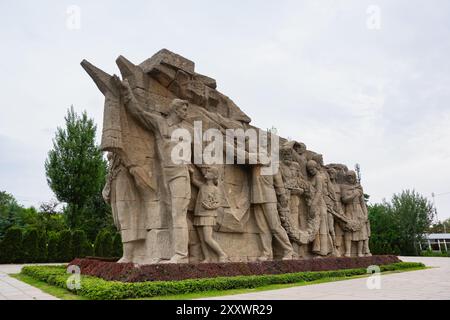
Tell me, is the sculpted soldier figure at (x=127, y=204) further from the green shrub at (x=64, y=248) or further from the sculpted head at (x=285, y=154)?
the green shrub at (x=64, y=248)

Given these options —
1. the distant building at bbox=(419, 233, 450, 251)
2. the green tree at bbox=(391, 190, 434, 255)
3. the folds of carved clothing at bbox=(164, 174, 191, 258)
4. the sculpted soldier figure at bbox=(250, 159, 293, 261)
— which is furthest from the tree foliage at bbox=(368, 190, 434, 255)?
the folds of carved clothing at bbox=(164, 174, 191, 258)

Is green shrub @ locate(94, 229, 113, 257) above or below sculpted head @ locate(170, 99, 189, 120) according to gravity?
below


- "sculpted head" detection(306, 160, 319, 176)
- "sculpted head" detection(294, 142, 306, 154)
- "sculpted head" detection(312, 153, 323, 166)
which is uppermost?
"sculpted head" detection(294, 142, 306, 154)

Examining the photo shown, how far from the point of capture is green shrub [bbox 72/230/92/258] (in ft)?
71.9

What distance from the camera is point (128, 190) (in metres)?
10.4

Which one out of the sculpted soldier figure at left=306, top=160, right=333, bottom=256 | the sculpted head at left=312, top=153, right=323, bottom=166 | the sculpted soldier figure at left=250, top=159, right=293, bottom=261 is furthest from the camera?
the sculpted head at left=312, top=153, right=323, bottom=166

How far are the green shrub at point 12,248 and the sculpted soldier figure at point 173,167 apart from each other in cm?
1394

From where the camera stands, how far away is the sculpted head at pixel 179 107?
1073cm

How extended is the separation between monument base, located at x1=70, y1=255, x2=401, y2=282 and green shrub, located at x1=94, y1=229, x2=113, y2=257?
Result: 1082 centimetres

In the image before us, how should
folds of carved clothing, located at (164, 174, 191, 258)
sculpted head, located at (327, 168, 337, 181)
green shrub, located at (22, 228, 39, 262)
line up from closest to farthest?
folds of carved clothing, located at (164, 174, 191, 258) < sculpted head, located at (327, 168, 337, 181) < green shrub, located at (22, 228, 39, 262)

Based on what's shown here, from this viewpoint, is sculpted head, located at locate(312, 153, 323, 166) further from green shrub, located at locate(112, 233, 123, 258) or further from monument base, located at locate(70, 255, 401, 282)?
green shrub, located at locate(112, 233, 123, 258)

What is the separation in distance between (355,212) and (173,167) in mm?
9891

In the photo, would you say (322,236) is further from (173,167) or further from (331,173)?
(173,167)

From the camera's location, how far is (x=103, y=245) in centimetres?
2180
